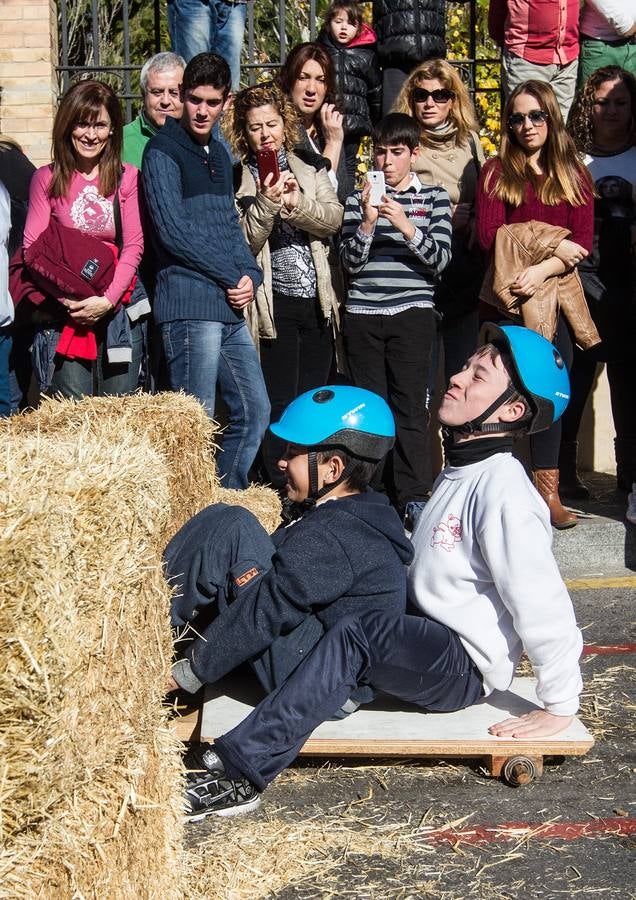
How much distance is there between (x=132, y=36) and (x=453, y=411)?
1135cm

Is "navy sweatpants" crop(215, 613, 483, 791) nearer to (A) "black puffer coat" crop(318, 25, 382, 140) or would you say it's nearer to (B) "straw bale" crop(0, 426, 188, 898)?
(B) "straw bale" crop(0, 426, 188, 898)

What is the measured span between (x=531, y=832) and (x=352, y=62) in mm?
5307

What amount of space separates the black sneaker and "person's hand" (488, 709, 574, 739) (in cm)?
88

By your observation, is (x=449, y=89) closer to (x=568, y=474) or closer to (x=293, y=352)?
(x=293, y=352)

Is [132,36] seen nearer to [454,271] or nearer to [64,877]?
[454,271]

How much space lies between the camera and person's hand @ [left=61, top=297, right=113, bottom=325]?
254 inches

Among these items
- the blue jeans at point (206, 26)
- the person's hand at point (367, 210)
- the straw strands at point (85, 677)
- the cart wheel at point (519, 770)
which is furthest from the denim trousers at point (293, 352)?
the straw strands at point (85, 677)

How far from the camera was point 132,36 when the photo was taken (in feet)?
48.2

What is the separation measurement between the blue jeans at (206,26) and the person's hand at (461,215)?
1.67m

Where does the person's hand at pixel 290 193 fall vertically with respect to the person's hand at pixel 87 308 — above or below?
above

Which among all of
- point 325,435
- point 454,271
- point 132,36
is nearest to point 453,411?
point 325,435

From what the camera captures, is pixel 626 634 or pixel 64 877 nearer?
pixel 64 877

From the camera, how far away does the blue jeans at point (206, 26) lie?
780cm

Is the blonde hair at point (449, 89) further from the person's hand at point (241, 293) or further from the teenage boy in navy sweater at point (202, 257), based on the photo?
the person's hand at point (241, 293)
